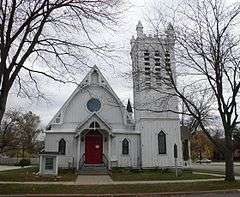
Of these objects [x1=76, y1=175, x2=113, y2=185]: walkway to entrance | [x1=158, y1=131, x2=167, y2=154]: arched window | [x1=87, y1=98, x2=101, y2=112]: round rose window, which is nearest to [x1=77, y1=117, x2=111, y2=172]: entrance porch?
[x1=87, y1=98, x2=101, y2=112]: round rose window

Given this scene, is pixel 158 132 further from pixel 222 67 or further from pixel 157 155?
pixel 222 67

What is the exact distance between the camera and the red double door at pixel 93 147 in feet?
101

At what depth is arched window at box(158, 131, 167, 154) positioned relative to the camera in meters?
31.6

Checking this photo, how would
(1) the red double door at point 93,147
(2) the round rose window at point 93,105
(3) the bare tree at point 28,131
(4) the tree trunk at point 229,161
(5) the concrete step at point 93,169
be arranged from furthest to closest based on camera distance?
1. (3) the bare tree at point 28,131
2. (2) the round rose window at point 93,105
3. (1) the red double door at point 93,147
4. (5) the concrete step at point 93,169
5. (4) the tree trunk at point 229,161

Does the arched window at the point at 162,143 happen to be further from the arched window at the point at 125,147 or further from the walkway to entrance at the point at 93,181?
the walkway to entrance at the point at 93,181

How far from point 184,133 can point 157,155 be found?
365cm

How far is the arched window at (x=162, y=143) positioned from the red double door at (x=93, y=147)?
17.6 ft

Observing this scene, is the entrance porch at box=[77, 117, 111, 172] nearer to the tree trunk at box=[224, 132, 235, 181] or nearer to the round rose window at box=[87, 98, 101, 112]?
the round rose window at box=[87, 98, 101, 112]

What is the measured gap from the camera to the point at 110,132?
30.5m

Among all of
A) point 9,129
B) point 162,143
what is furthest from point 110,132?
point 9,129

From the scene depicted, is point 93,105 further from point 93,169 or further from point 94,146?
point 93,169

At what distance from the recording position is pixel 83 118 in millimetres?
32156

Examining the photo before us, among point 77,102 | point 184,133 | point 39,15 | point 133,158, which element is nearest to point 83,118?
point 77,102

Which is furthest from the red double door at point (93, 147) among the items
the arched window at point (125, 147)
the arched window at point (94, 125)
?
the arched window at point (125, 147)
